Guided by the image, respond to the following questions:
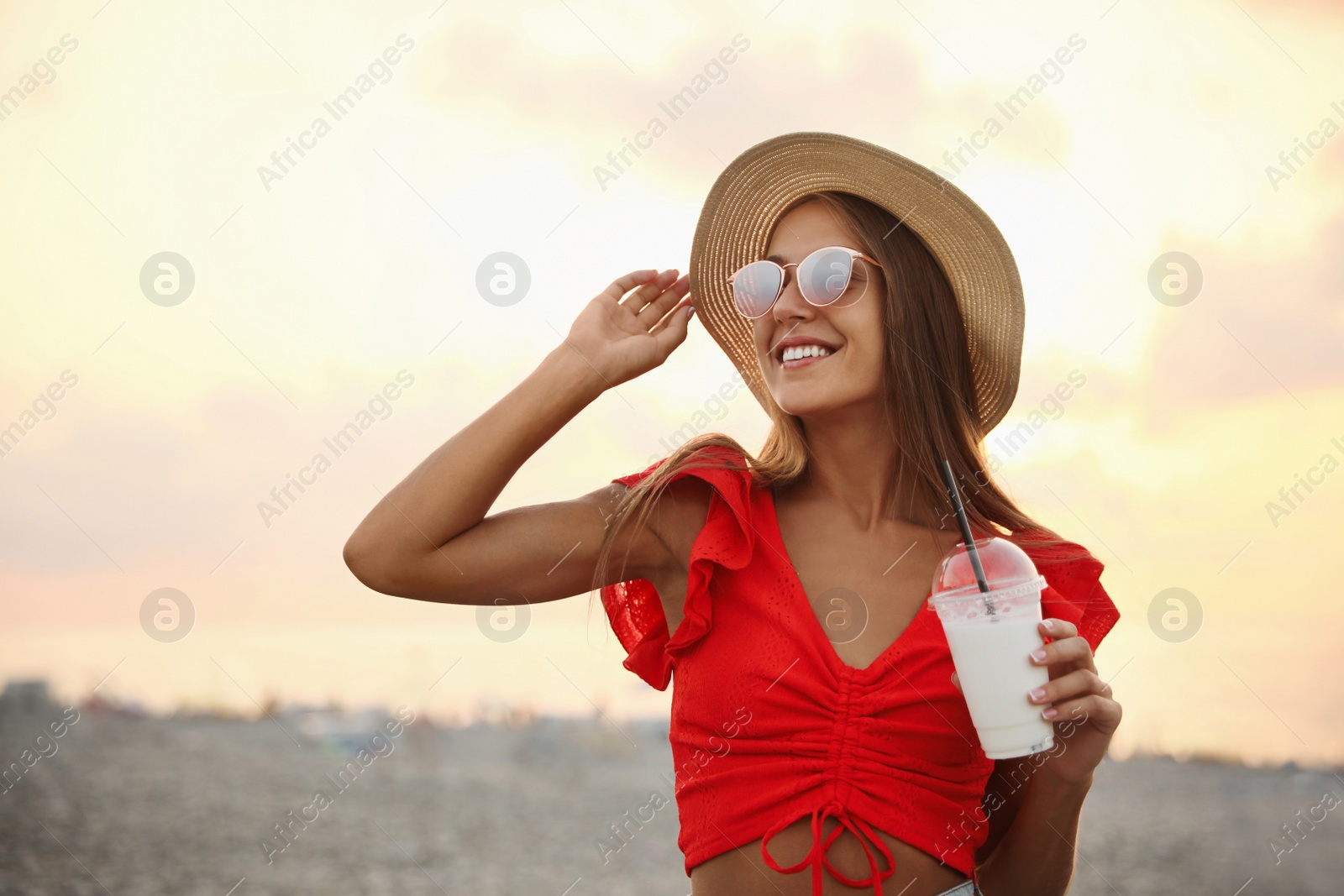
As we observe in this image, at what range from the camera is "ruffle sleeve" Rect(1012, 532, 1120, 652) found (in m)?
2.81

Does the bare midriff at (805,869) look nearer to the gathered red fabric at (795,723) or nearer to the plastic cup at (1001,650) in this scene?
the gathered red fabric at (795,723)

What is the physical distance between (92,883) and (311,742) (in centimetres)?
1007

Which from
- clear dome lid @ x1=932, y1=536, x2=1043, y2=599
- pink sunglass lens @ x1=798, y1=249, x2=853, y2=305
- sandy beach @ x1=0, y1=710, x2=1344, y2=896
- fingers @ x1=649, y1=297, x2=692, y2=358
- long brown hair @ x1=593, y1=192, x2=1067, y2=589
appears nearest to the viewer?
clear dome lid @ x1=932, y1=536, x2=1043, y2=599

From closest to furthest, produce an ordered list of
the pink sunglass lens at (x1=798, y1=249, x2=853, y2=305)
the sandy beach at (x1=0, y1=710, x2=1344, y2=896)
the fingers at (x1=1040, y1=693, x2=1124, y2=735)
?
the fingers at (x1=1040, y1=693, x2=1124, y2=735) < the pink sunglass lens at (x1=798, y1=249, x2=853, y2=305) < the sandy beach at (x1=0, y1=710, x2=1344, y2=896)

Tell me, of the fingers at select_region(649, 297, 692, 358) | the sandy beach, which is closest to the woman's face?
the fingers at select_region(649, 297, 692, 358)

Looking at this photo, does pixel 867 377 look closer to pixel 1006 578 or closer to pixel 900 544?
pixel 900 544

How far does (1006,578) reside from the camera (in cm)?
228

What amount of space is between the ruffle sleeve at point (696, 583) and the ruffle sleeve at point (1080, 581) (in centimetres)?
84

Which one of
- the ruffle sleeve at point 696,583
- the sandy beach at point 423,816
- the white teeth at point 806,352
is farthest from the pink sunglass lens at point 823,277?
the sandy beach at point 423,816

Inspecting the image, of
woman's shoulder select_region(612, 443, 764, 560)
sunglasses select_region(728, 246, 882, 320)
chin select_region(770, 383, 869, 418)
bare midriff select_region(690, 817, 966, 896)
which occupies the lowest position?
bare midriff select_region(690, 817, 966, 896)

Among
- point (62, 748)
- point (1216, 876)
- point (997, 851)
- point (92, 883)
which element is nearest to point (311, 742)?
point (62, 748)

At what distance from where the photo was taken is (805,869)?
7.62 ft

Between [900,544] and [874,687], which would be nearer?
[874,687]

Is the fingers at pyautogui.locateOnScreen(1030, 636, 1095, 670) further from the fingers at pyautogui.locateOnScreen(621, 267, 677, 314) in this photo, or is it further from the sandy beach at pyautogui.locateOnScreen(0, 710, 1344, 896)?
the sandy beach at pyautogui.locateOnScreen(0, 710, 1344, 896)
